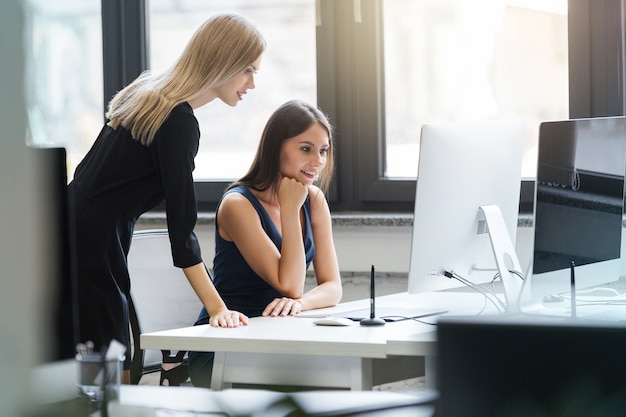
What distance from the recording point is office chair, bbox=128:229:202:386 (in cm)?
233

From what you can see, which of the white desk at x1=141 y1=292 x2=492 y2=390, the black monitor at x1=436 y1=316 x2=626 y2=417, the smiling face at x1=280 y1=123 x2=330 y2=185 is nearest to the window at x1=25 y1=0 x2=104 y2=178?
the black monitor at x1=436 y1=316 x2=626 y2=417

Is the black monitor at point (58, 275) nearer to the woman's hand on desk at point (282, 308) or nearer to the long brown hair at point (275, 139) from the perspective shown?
the woman's hand on desk at point (282, 308)

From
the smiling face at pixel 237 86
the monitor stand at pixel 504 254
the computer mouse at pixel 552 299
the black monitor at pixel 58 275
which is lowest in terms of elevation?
the computer mouse at pixel 552 299

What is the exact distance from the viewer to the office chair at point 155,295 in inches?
91.7

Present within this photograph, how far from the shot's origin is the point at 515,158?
2.03 m

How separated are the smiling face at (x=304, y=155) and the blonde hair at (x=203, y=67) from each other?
0.32m

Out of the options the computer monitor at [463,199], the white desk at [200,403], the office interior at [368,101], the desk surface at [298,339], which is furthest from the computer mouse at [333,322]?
the white desk at [200,403]

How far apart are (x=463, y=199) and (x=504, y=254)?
0.16m

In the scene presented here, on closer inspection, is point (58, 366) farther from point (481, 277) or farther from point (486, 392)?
point (481, 277)

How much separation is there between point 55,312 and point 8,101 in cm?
8

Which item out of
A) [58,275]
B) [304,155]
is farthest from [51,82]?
[304,155]

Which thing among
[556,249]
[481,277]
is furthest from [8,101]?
[481,277]

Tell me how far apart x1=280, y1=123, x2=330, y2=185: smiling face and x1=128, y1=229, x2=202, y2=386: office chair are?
0.44m

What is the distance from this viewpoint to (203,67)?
2.08m
